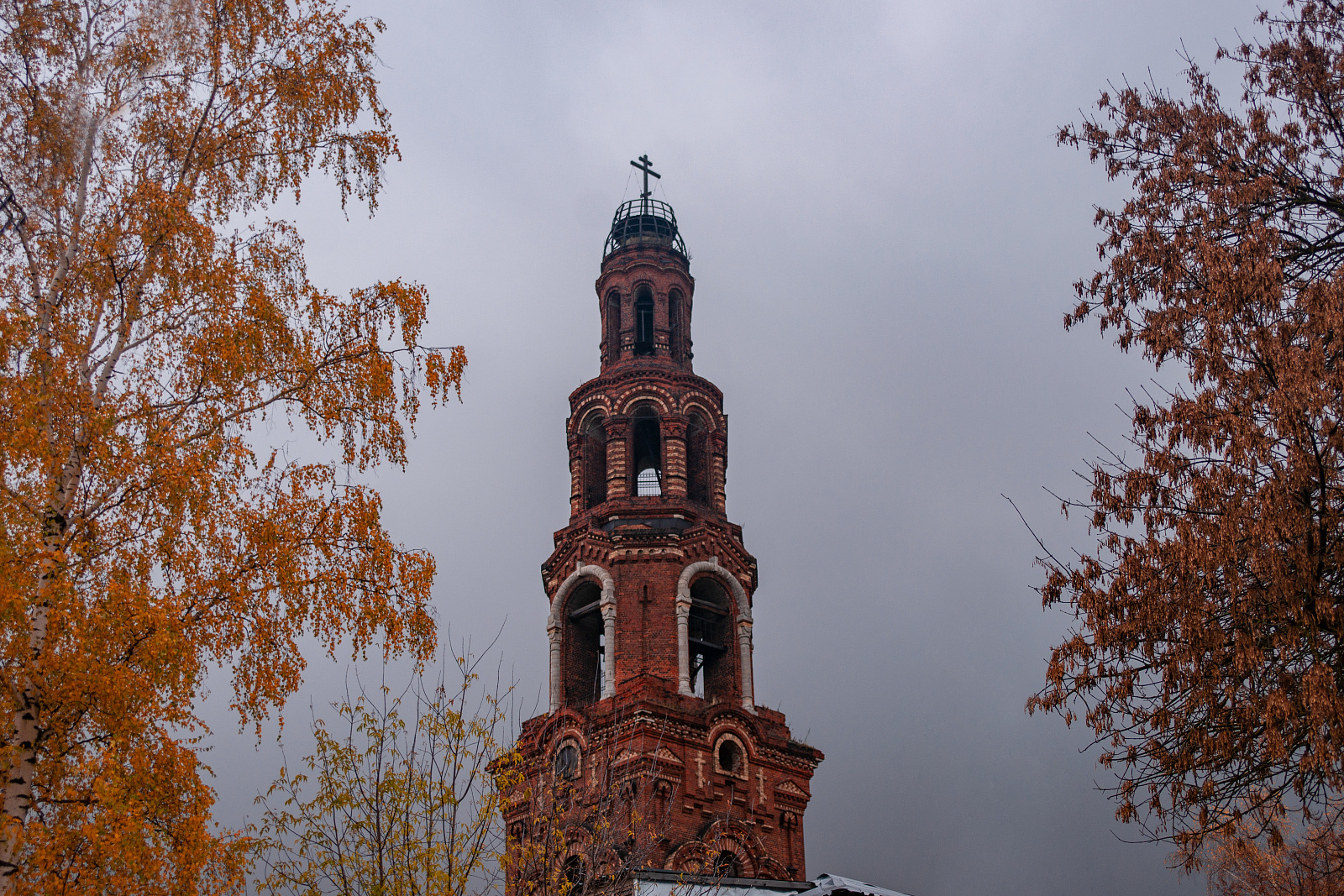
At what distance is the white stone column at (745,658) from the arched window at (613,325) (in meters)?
9.66

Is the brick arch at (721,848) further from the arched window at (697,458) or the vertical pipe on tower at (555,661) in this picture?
the arched window at (697,458)

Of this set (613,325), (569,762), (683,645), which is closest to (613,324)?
(613,325)

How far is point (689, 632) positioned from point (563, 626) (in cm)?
346

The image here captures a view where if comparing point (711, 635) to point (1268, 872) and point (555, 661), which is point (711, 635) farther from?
point (1268, 872)

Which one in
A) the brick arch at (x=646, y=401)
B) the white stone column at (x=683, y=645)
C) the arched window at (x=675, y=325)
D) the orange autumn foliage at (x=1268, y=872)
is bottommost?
the orange autumn foliage at (x=1268, y=872)

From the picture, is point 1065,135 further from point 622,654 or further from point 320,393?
point 622,654

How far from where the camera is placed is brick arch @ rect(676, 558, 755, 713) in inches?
1167

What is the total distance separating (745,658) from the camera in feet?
103

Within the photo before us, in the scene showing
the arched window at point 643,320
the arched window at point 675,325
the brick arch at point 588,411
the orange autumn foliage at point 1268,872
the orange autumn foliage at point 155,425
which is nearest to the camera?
the orange autumn foliage at point 155,425

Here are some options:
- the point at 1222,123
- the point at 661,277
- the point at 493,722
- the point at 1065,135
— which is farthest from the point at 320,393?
the point at 661,277

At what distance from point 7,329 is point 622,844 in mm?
16549

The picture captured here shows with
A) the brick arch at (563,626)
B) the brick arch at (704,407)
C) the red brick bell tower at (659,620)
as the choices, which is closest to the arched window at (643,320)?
the red brick bell tower at (659,620)

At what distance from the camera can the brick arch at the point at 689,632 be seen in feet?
97.2

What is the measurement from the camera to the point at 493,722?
46.0 ft
